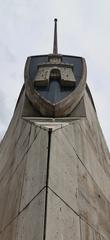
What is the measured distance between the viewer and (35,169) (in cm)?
472

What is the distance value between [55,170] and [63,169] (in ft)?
0.74

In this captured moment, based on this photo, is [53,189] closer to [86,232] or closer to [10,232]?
[86,232]

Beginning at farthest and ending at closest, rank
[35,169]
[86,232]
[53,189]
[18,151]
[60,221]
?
[18,151] < [35,169] < [86,232] < [53,189] < [60,221]

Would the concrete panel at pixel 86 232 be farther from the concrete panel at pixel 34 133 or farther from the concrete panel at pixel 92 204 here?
the concrete panel at pixel 34 133

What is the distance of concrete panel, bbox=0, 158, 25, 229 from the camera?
4848mm

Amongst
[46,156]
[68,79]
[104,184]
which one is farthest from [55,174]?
[68,79]

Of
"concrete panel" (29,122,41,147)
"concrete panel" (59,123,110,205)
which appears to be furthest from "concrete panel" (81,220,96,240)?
"concrete panel" (29,122,41,147)

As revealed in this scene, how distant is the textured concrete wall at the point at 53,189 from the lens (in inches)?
159

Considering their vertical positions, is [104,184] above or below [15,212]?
above

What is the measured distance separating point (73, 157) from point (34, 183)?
3.37ft

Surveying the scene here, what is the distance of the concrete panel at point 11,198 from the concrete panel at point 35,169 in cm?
21

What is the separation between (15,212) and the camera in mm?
4707

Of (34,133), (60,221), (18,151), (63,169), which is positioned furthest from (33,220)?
(18,151)

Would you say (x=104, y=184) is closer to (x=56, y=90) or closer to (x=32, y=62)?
(x=56, y=90)
